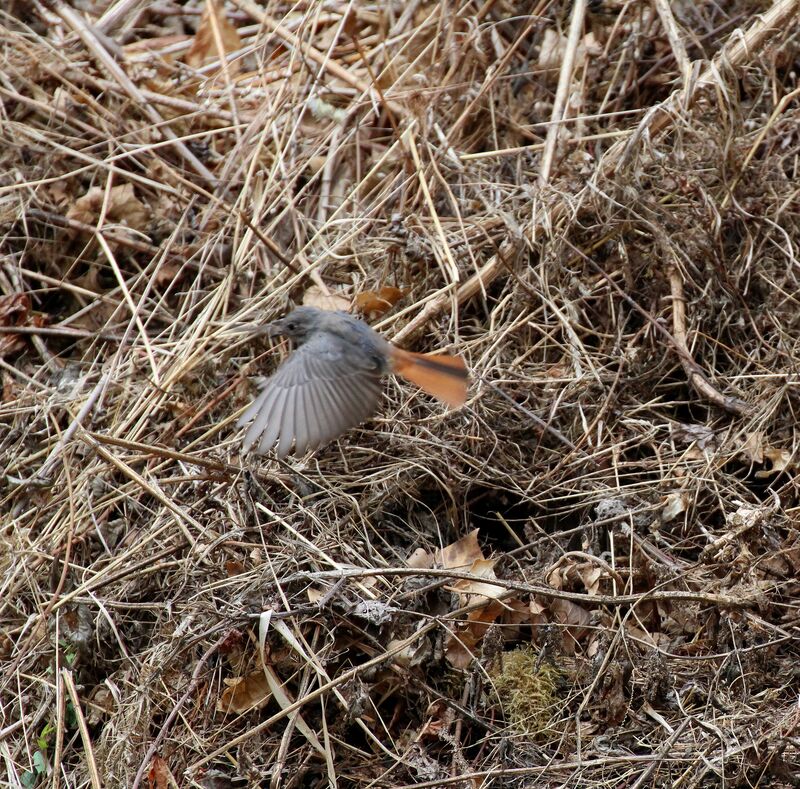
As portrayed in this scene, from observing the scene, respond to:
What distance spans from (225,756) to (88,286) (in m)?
2.27

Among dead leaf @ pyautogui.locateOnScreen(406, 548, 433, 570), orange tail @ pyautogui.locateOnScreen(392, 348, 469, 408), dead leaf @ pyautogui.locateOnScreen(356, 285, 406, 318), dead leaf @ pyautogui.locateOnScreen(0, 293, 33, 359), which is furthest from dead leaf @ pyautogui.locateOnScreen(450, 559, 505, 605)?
dead leaf @ pyautogui.locateOnScreen(0, 293, 33, 359)

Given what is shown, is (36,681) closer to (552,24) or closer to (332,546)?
(332,546)

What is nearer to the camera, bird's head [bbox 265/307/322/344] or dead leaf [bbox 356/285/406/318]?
bird's head [bbox 265/307/322/344]

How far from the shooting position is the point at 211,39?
5277mm

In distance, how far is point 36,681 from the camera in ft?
11.6

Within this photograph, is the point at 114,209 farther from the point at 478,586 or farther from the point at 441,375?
the point at 478,586

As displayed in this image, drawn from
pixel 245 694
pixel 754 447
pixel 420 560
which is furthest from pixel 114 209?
pixel 754 447

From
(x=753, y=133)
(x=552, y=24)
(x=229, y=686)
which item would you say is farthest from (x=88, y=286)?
(x=753, y=133)

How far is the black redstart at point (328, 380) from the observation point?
135 inches

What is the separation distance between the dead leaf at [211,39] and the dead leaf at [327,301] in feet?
5.14

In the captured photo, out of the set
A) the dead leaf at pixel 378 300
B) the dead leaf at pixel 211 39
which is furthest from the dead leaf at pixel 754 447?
the dead leaf at pixel 211 39

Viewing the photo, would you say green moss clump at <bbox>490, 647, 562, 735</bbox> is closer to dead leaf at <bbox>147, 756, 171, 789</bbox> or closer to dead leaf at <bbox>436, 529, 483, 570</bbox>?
dead leaf at <bbox>436, 529, 483, 570</bbox>

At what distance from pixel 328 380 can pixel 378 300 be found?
60cm

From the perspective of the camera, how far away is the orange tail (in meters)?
3.63
